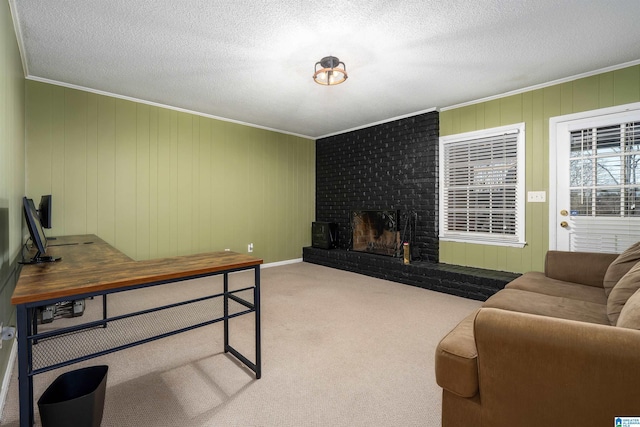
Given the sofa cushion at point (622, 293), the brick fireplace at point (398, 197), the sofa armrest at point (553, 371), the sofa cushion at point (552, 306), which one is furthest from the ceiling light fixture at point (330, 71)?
the sofa cushion at point (622, 293)

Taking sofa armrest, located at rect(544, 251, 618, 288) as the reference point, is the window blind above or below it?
above

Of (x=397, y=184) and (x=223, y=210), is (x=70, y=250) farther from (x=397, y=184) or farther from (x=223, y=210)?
(x=397, y=184)

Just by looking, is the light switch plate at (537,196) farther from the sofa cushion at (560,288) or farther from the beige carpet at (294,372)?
the beige carpet at (294,372)

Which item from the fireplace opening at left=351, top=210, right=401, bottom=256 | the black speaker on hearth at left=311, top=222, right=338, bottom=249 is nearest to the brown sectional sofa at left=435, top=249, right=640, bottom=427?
the fireplace opening at left=351, top=210, right=401, bottom=256

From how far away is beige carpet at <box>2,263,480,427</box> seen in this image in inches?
61.4

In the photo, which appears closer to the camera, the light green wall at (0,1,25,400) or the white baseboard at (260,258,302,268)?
the light green wall at (0,1,25,400)

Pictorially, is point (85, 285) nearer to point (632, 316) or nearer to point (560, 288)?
point (632, 316)

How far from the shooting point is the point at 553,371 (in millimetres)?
1066

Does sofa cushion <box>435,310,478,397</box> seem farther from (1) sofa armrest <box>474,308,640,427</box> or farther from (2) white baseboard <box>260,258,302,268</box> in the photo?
(2) white baseboard <box>260,258,302,268</box>

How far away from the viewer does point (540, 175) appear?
3447mm

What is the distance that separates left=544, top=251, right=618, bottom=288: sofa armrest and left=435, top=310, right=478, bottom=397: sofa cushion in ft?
5.63

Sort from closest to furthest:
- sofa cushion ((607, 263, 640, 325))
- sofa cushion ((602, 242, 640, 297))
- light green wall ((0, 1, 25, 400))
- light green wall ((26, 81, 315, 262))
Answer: sofa cushion ((607, 263, 640, 325)) → light green wall ((0, 1, 25, 400)) → sofa cushion ((602, 242, 640, 297)) → light green wall ((26, 81, 315, 262))

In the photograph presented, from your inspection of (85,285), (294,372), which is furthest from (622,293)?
(85,285)

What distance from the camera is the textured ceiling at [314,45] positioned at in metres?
2.12
